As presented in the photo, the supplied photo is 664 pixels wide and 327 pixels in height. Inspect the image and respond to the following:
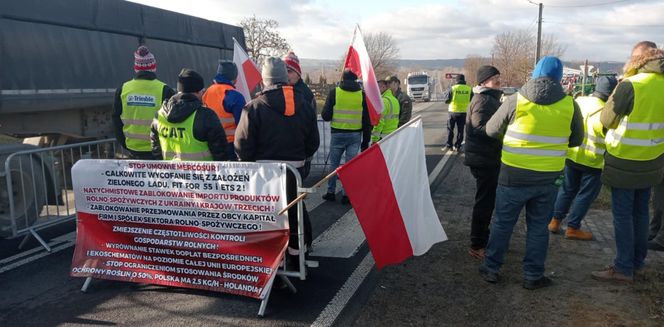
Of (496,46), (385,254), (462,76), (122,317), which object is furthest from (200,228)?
(496,46)

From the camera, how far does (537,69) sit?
4.08m

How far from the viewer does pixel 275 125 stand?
13.9 ft

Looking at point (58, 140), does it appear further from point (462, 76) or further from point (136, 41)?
point (462, 76)

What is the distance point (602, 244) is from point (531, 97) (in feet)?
7.74

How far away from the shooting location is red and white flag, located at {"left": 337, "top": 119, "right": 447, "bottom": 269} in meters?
3.86

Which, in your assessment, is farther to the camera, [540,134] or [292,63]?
[292,63]

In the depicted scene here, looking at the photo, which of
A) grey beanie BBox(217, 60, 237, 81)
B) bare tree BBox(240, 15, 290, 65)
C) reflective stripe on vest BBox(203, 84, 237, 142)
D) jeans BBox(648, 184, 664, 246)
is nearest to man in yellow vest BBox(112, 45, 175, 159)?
reflective stripe on vest BBox(203, 84, 237, 142)

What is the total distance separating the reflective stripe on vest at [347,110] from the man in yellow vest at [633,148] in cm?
333

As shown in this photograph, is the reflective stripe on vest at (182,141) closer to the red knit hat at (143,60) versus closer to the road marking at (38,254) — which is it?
the red knit hat at (143,60)

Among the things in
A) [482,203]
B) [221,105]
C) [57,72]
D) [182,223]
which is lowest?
[482,203]

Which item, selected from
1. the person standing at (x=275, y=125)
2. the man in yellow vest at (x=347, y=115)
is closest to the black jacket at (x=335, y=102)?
the man in yellow vest at (x=347, y=115)

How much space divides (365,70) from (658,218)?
3.84 meters

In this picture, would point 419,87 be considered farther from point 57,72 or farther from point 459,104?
point 57,72

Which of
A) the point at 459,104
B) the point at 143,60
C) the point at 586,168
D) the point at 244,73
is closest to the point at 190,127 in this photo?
the point at 143,60
